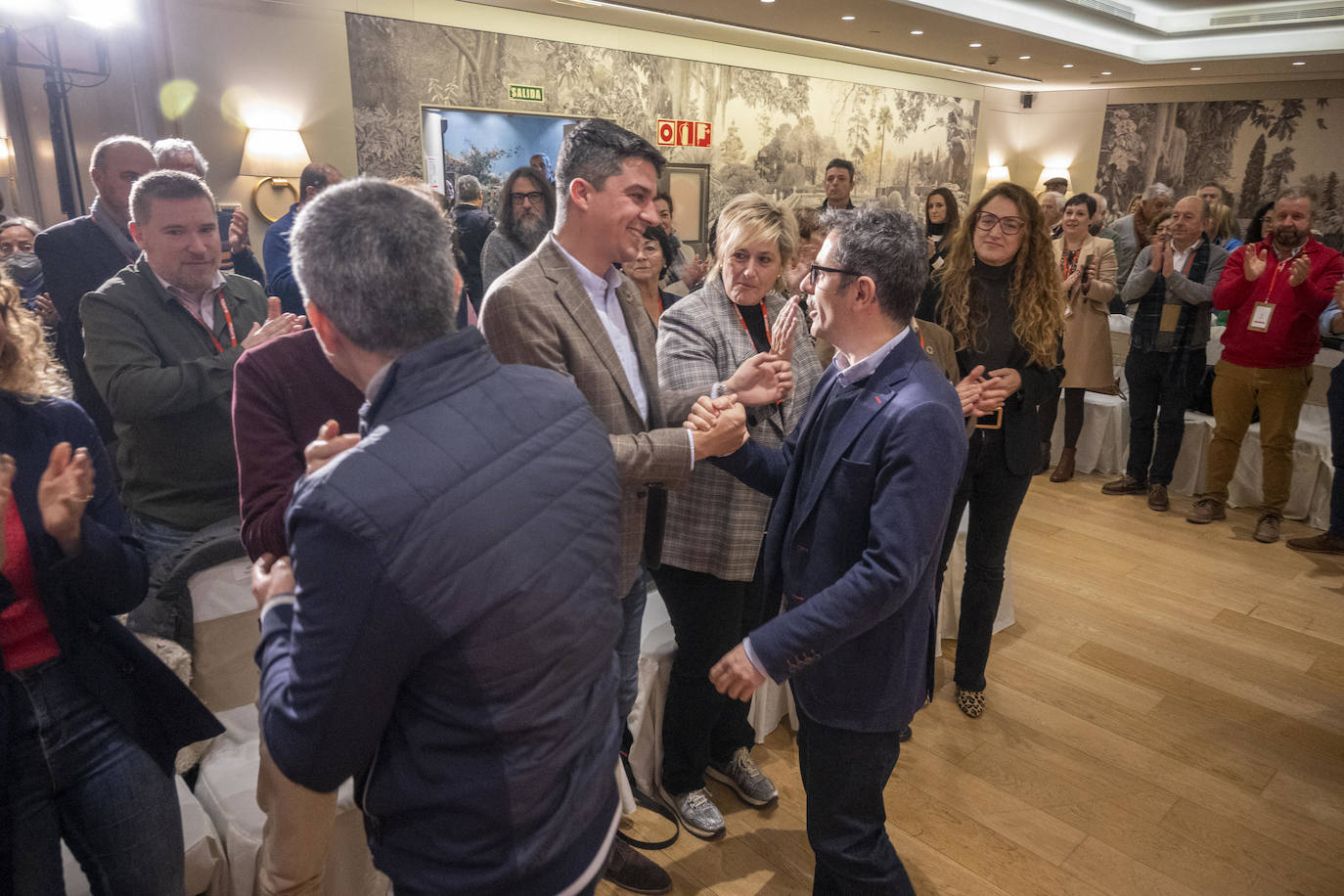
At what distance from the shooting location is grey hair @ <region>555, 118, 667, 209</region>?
1.76m

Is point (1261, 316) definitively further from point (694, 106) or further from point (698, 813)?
point (694, 106)

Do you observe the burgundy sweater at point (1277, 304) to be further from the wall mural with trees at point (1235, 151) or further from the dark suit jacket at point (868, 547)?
the wall mural with trees at point (1235, 151)

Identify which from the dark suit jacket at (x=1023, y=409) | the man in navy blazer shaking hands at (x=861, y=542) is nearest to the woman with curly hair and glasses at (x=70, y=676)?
the man in navy blazer shaking hands at (x=861, y=542)

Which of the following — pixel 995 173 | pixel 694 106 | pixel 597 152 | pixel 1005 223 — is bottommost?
pixel 1005 223

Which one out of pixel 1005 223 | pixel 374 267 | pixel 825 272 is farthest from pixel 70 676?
pixel 1005 223

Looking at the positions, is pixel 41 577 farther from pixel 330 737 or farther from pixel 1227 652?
pixel 1227 652

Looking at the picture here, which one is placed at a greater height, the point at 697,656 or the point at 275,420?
the point at 275,420

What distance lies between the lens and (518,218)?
422 centimetres

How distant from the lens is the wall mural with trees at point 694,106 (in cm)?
654

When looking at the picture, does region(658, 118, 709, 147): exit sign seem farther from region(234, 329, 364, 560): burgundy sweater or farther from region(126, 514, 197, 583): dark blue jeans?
region(234, 329, 364, 560): burgundy sweater

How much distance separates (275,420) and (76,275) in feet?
6.73

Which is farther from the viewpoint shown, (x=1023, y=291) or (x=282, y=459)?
(x=1023, y=291)

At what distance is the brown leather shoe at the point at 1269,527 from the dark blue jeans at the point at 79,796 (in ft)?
17.4

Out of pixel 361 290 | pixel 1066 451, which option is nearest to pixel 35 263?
pixel 361 290
